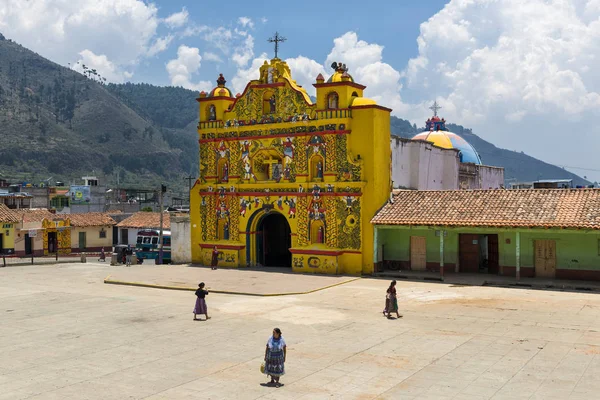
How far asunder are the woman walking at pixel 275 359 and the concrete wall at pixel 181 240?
26.0 meters

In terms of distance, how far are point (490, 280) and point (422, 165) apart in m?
12.0

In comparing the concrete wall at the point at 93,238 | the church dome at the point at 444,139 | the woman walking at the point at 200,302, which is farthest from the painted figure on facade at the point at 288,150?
the concrete wall at the point at 93,238

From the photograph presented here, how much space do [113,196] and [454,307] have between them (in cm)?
7307

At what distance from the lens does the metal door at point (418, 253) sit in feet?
108

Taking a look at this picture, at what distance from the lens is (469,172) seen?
4666cm

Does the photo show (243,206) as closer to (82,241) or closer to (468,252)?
(468,252)

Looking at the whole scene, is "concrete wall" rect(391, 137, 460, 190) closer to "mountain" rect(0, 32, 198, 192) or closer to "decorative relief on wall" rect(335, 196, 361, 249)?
"decorative relief on wall" rect(335, 196, 361, 249)

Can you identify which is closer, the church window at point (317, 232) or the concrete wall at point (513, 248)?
the concrete wall at point (513, 248)

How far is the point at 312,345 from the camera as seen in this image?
1809cm

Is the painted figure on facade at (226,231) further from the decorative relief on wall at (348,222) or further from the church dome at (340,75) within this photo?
the church dome at (340,75)

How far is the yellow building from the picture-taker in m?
32.9

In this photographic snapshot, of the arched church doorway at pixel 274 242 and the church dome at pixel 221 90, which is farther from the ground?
the church dome at pixel 221 90

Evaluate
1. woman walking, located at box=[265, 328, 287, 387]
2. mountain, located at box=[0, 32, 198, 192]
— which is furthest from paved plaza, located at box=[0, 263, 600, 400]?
mountain, located at box=[0, 32, 198, 192]

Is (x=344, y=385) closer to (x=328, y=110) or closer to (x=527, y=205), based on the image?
(x=527, y=205)
